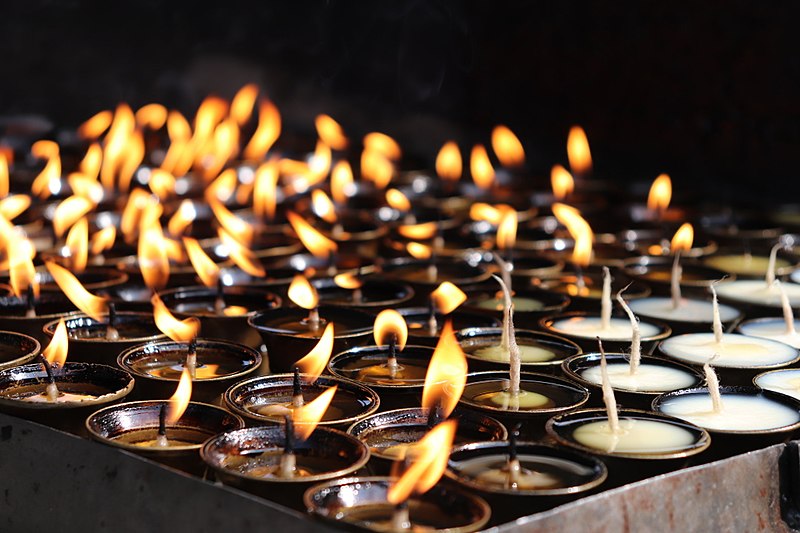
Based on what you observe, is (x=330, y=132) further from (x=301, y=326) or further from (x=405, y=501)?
(x=405, y=501)

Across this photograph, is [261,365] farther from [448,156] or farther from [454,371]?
[448,156]

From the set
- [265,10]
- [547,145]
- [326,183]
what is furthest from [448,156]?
[265,10]

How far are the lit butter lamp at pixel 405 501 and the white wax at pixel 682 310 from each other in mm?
1469

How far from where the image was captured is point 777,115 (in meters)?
6.21

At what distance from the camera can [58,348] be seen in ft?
9.96

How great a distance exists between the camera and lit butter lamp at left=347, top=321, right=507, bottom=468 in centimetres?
258

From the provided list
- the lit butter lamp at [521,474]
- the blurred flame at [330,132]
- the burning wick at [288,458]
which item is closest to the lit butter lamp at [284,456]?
the burning wick at [288,458]

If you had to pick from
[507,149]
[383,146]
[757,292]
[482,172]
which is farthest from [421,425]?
[383,146]

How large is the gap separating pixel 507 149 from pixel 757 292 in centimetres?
320

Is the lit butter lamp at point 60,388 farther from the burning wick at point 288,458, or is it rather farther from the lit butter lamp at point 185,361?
the burning wick at point 288,458

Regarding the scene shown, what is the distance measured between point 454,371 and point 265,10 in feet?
16.4

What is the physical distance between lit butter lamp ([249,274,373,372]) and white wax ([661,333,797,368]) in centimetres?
85

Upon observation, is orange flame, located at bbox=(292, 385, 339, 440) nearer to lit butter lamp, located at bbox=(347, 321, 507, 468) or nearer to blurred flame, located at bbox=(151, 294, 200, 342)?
lit butter lamp, located at bbox=(347, 321, 507, 468)

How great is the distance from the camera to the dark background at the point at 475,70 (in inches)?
250
